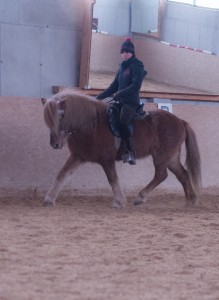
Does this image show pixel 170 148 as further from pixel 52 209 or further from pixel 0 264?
pixel 0 264

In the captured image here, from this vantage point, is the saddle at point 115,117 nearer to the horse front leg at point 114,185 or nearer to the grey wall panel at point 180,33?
the horse front leg at point 114,185

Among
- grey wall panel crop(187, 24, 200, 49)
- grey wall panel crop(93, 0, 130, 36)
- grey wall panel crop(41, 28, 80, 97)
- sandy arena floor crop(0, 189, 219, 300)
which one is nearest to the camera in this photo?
sandy arena floor crop(0, 189, 219, 300)

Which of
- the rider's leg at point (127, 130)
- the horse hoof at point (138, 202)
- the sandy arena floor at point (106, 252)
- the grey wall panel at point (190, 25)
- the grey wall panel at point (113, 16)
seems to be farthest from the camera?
the grey wall panel at point (113, 16)

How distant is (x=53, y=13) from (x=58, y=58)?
0.79 meters

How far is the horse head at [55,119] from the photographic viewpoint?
8.30m

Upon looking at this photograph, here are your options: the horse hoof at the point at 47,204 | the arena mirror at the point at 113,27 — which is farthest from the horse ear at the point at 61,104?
the arena mirror at the point at 113,27

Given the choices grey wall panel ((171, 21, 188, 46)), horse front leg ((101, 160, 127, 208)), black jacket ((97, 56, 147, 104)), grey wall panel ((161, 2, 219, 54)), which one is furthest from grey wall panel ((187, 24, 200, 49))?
horse front leg ((101, 160, 127, 208))

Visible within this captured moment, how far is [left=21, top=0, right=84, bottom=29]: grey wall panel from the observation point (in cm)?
1140

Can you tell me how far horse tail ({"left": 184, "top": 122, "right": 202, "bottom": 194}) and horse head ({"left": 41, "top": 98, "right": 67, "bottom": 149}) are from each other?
1.91 m

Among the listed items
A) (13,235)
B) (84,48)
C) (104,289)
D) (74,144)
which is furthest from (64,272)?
(84,48)

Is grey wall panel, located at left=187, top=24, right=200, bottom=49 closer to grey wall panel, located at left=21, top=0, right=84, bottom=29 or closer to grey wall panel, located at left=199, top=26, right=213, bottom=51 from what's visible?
grey wall panel, located at left=199, top=26, right=213, bottom=51

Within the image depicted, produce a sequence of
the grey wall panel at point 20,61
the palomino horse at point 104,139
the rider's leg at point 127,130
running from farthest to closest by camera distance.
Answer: the grey wall panel at point 20,61
the rider's leg at point 127,130
the palomino horse at point 104,139

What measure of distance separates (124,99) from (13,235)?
3.03 metres

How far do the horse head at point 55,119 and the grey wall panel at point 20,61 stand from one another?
3264 millimetres
